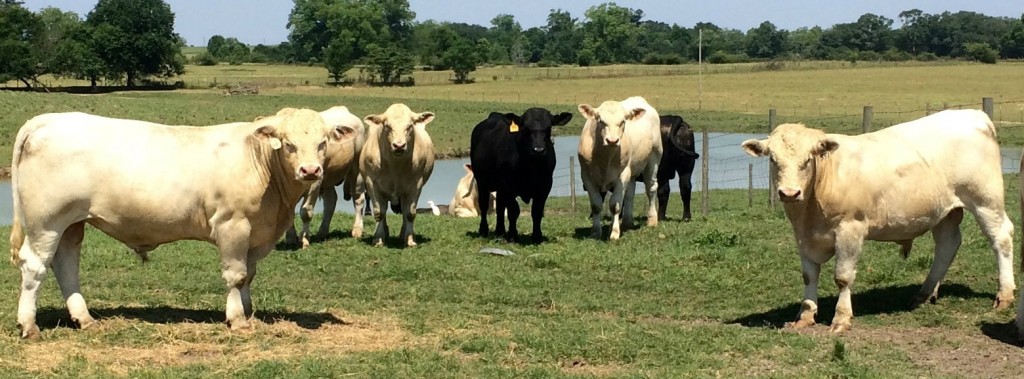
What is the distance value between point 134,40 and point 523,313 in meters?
89.9

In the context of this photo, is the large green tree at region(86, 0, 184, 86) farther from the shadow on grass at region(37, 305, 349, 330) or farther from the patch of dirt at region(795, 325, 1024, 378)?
the patch of dirt at region(795, 325, 1024, 378)

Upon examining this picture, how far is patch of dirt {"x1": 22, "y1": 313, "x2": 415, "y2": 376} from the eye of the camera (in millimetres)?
7906

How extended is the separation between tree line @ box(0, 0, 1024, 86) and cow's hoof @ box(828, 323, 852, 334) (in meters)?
53.1

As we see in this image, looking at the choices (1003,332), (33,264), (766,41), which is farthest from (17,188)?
(766,41)

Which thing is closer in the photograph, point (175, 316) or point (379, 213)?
point (175, 316)

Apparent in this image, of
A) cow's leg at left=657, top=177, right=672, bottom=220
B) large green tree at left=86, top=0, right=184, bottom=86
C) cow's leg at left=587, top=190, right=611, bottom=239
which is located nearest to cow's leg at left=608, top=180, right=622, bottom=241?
cow's leg at left=587, top=190, right=611, bottom=239

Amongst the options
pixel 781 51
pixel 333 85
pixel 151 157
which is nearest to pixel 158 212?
pixel 151 157

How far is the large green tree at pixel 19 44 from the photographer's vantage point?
85438 millimetres

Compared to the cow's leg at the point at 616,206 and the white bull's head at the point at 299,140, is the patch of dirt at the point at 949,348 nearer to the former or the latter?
the white bull's head at the point at 299,140

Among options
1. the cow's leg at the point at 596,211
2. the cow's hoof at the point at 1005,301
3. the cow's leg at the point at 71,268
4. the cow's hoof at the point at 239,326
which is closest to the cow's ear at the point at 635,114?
the cow's leg at the point at 596,211

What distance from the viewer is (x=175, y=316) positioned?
9.58m

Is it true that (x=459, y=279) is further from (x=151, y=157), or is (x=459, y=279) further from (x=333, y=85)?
(x=333, y=85)

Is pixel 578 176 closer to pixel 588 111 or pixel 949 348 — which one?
pixel 588 111

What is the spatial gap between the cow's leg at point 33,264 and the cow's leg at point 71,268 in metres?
0.39
